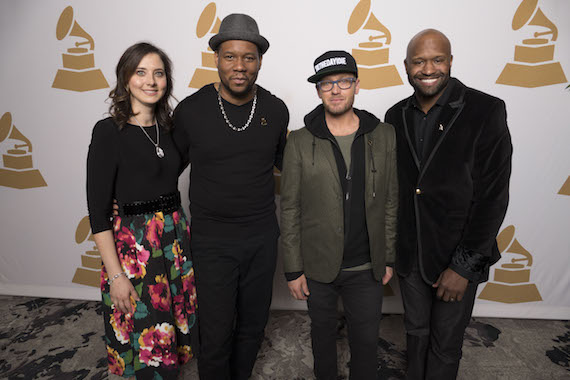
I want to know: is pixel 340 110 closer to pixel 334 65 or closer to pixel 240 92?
pixel 334 65

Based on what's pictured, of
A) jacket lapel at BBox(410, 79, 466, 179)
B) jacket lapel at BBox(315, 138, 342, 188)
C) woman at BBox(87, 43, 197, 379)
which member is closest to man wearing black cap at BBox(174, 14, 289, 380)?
woman at BBox(87, 43, 197, 379)

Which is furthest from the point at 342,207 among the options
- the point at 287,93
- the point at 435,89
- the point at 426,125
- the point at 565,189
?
the point at 565,189

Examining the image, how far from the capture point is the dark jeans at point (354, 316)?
1473 mm

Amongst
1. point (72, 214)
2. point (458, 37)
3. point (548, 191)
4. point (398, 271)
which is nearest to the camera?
point (398, 271)

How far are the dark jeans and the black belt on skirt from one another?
2.37 ft

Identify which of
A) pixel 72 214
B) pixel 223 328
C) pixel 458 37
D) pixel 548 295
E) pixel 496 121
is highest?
pixel 458 37

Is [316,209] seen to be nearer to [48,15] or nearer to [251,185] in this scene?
[251,185]

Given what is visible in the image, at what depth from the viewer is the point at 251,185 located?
1478mm

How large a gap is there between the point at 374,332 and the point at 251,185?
0.89 m

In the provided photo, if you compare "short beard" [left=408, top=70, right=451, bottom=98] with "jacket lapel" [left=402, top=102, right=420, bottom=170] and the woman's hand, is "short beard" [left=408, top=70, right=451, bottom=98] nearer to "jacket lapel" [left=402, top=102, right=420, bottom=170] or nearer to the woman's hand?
"jacket lapel" [left=402, top=102, right=420, bottom=170]

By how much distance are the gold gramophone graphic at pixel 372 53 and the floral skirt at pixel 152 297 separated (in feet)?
5.17

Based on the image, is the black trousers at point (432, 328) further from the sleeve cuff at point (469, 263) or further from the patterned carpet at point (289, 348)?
the patterned carpet at point (289, 348)

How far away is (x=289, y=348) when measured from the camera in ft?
6.96

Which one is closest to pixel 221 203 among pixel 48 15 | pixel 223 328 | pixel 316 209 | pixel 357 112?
pixel 316 209
